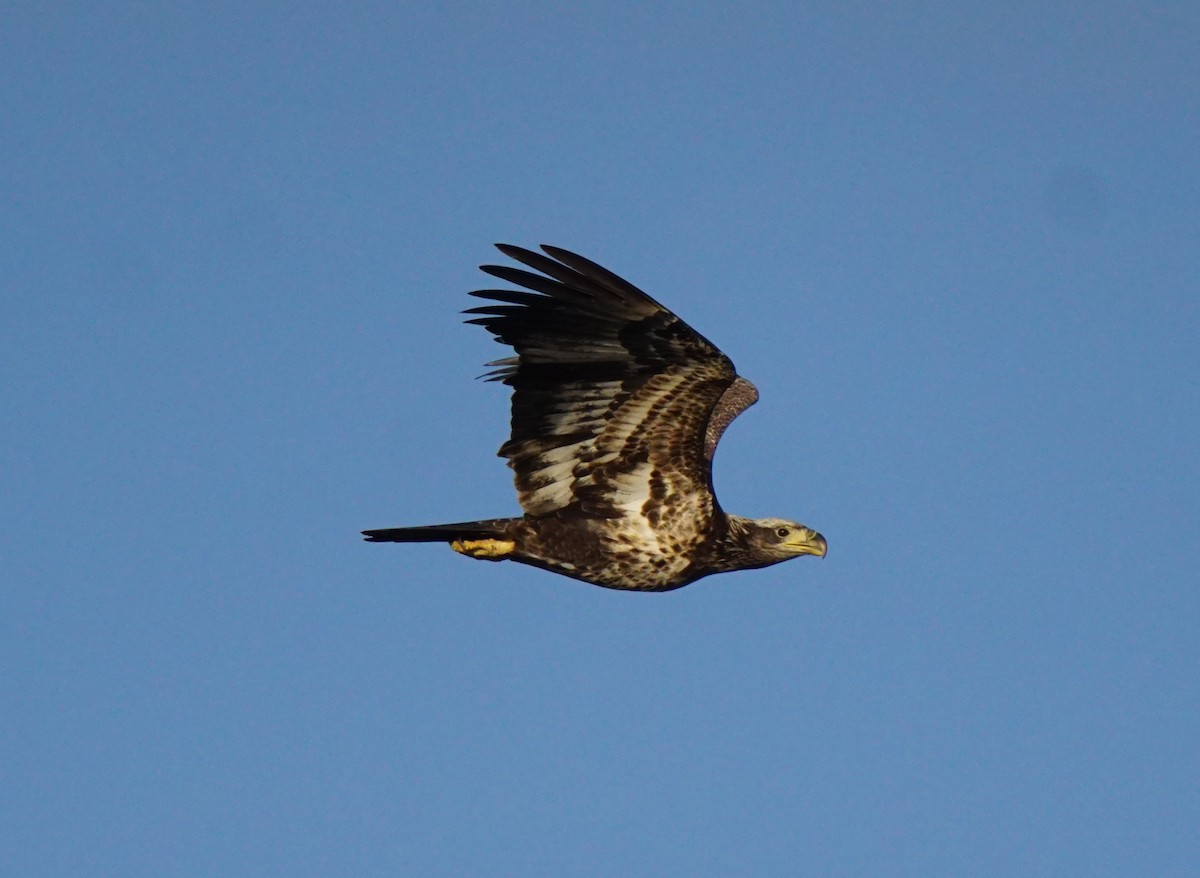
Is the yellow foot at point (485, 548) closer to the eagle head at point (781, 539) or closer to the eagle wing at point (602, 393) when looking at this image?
the eagle wing at point (602, 393)

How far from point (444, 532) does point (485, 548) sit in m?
0.33

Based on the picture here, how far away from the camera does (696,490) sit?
1177cm

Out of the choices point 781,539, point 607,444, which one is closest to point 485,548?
point 607,444

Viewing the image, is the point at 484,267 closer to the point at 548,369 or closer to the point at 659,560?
the point at 548,369

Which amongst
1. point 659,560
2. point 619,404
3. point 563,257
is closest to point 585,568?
point 659,560

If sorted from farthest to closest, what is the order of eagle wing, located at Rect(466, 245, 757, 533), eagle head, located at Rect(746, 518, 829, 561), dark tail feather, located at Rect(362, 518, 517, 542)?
eagle head, located at Rect(746, 518, 829, 561) → dark tail feather, located at Rect(362, 518, 517, 542) → eagle wing, located at Rect(466, 245, 757, 533)

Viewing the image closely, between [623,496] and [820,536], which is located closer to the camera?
[623,496]

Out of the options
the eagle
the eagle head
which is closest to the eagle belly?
the eagle

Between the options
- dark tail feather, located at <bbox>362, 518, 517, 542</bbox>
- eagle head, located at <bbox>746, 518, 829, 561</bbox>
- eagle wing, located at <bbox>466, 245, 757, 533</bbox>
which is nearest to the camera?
eagle wing, located at <bbox>466, 245, 757, 533</bbox>

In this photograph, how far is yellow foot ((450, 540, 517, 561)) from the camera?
11.7 metres

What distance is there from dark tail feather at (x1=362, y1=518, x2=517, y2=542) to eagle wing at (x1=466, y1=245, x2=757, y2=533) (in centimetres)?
30

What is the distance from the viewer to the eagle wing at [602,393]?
10.6m

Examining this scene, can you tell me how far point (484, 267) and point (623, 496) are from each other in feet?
7.16

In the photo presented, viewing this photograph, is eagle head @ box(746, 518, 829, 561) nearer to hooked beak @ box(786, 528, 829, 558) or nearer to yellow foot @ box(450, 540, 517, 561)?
hooked beak @ box(786, 528, 829, 558)
